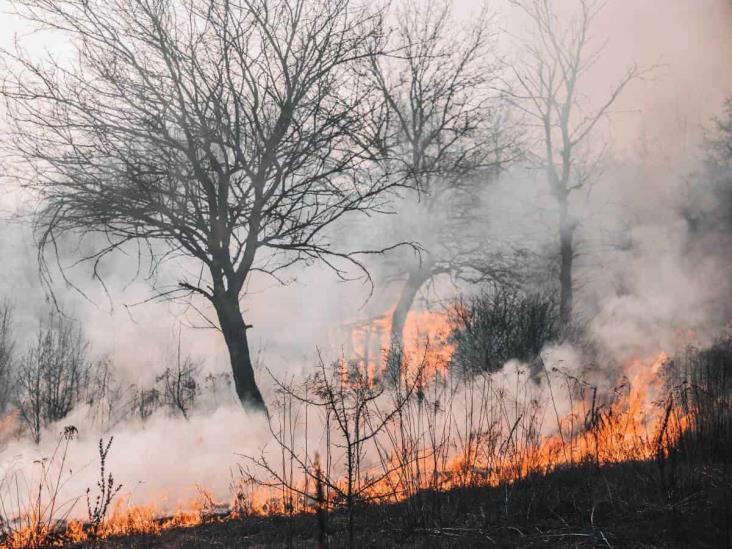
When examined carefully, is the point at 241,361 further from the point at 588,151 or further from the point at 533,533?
the point at 588,151

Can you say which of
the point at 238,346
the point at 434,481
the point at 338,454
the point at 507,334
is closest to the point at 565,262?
the point at 507,334

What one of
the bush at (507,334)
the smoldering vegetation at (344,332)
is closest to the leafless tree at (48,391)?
the smoldering vegetation at (344,332)

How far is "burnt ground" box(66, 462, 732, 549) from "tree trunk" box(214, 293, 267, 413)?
2.09 m

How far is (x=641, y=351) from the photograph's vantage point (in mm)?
11938

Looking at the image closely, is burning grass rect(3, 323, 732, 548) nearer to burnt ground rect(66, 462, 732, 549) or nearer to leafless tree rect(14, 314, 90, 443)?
burnt ground rect(66, 462, 732, 549)

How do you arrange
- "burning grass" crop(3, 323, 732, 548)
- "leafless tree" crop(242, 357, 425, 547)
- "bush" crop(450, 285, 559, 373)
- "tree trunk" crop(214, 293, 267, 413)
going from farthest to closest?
1. "bush" crop(450, 285, 559, 373)
2. "tree trunk" crop(214, 293, 267, 413)
3. "burning grass" crop(3, 323, 732, 548)
4. "leafless tree" crop(242, 357, 425, 547)

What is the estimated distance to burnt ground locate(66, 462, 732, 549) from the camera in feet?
10.7

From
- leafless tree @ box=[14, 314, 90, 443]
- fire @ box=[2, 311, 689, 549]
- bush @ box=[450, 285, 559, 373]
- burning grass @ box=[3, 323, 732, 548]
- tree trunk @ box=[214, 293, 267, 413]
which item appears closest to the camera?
burning grass @ box=[3, 323, 732, 548]

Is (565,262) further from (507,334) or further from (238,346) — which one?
(238,346)

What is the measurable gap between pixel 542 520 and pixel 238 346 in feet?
12.9

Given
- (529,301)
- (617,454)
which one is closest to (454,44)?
(529,301)

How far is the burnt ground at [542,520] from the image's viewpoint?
128 inches

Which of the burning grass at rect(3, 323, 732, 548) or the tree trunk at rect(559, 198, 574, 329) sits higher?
the tree trunk at rect(559, 198, 574, 329)

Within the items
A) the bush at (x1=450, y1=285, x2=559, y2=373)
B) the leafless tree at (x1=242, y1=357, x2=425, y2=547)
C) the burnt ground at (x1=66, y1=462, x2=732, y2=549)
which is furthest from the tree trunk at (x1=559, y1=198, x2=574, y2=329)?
the burnt ground at (x1=66, y1=462, x2=732, y2=549)
